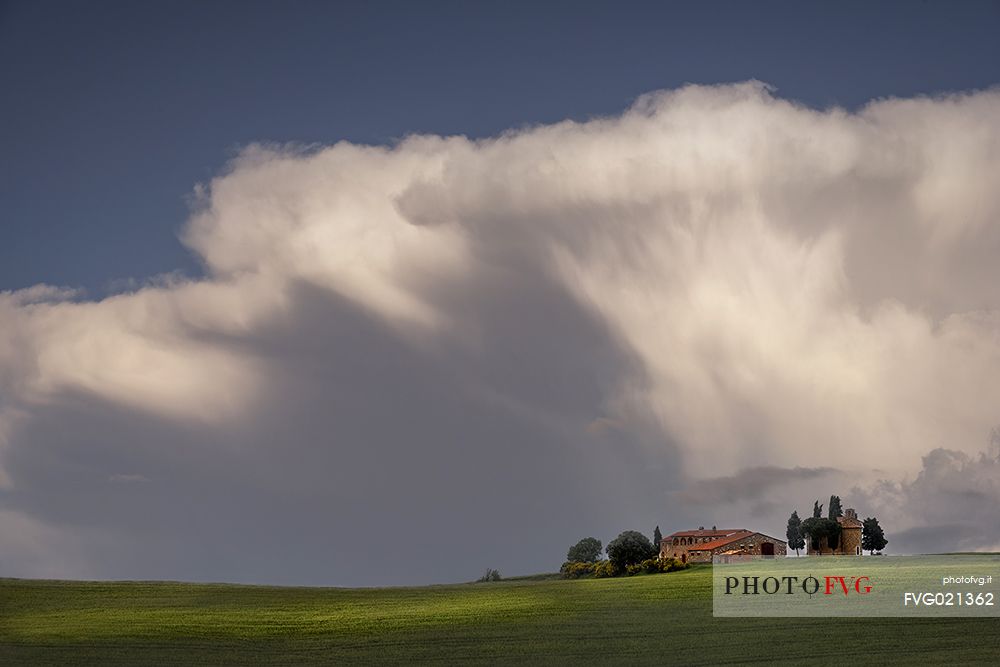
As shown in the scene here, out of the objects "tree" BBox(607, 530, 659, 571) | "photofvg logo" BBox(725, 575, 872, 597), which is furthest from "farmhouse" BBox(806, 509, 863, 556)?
"photofvg logo" BBox(725, 575, 872, 597)

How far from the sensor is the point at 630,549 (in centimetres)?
4988

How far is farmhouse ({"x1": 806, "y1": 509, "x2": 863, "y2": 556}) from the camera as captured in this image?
56.3 metres

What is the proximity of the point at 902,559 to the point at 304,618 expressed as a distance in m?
31.1

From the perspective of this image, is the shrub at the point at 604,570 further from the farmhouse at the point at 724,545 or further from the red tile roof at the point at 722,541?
the red tile roof at the point at 722,541

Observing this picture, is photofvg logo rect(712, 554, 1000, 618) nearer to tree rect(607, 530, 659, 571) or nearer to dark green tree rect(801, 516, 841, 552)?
tree rect(607, 530, 659, 571)

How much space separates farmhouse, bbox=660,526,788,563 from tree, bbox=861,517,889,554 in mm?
6235

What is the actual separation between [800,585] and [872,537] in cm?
2101

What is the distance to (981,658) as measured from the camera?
1032 inches

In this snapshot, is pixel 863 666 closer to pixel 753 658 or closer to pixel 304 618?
pixel 753 658

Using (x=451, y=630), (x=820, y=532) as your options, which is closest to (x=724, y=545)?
(x=820, y=532)

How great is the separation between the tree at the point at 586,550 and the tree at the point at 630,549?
603 centimetres

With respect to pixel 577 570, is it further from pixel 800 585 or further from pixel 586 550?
pixel 800 585

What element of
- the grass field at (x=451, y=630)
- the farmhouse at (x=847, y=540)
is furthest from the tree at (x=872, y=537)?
the grass field at (x=451, y=630)

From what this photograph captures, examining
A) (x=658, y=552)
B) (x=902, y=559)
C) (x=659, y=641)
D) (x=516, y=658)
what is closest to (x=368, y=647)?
(x=516, y=658)
